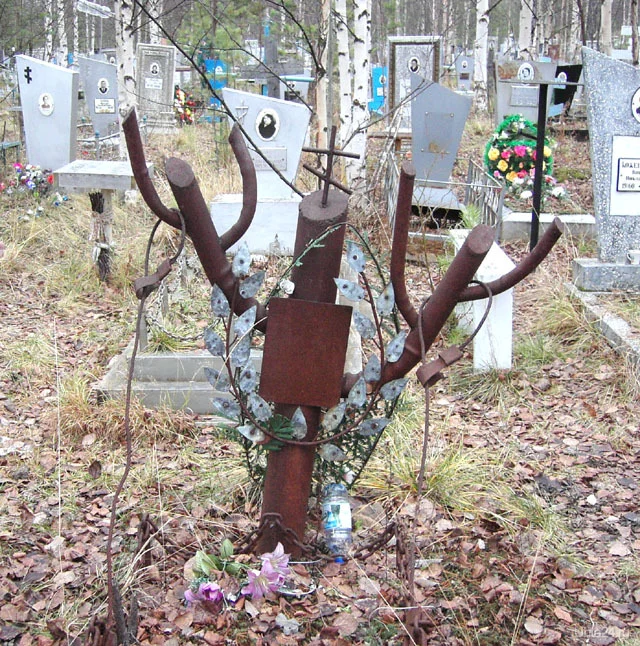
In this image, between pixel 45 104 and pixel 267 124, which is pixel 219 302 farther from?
pixel 45 104

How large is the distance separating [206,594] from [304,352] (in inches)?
30.9

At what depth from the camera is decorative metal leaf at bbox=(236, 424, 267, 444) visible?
245cm

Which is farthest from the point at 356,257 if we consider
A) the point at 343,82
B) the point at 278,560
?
the point at 343,82

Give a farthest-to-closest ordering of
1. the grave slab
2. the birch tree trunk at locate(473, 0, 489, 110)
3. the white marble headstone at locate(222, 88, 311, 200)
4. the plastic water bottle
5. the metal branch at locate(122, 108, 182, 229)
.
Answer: the birch tree trunk at locate(473, 0, 489, 110) < the white marble headstone at locate(222, 88, 311, 200) < the grave slab < the plastic water bottle < the metal branch at locate(122, 108, 182, 229)

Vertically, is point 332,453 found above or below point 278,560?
above

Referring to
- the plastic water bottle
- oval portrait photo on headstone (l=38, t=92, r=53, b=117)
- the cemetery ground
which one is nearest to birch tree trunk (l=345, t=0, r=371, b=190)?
the cemetery ground

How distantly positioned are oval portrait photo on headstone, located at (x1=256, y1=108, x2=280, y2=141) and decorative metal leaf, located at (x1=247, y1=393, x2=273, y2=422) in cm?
584

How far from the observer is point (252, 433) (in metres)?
2.46

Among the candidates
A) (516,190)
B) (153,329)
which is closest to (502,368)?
(153,329)

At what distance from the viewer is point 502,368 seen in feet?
17.0

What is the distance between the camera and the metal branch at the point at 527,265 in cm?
208

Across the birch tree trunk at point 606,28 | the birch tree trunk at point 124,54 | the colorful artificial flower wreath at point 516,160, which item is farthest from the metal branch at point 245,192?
the birch tree trunk at point 606,28

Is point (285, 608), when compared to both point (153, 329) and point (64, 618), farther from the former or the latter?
point (153, 329)

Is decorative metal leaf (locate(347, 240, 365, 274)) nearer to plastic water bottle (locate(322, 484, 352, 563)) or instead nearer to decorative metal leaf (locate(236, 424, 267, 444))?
decorative metal leaf (locate(236, 424, 267, 444))
